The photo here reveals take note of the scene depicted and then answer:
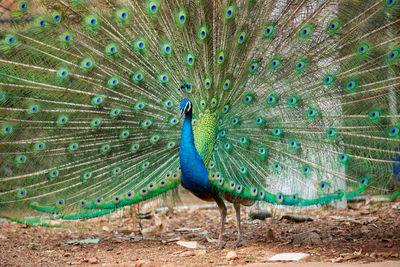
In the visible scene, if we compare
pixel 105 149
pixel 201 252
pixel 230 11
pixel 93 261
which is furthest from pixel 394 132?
pixel 93 261

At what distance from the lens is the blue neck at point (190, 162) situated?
4.51 metres

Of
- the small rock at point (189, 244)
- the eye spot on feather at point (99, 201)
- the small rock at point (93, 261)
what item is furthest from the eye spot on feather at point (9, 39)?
the small rock at point (189, 244)

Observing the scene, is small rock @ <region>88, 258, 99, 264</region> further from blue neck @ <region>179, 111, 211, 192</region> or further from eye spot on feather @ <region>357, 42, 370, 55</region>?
eye spot on feather @ <region>357, 42, 370, 55</region>

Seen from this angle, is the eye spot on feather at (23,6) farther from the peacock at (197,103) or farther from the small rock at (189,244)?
the small rock at (189,244)

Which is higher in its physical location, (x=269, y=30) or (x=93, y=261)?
(x=269, y=30)

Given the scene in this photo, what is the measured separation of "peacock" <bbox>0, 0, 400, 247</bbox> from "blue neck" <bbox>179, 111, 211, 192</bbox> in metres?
0.01

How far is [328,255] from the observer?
4.27m

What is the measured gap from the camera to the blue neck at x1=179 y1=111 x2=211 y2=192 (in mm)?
4512

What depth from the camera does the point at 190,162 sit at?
177 inches

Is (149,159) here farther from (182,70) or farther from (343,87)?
(343,87)

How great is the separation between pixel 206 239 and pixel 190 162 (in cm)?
147

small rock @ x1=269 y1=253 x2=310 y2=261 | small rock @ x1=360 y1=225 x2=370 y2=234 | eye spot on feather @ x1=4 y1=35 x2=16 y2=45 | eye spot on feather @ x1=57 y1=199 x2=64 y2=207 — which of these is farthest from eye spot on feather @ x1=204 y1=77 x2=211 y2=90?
small rock @ x1=360 y1=225 x2=370 y2=234

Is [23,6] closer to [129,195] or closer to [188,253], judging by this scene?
[129,195]

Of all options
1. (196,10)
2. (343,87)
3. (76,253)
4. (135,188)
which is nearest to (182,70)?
(196,10)
